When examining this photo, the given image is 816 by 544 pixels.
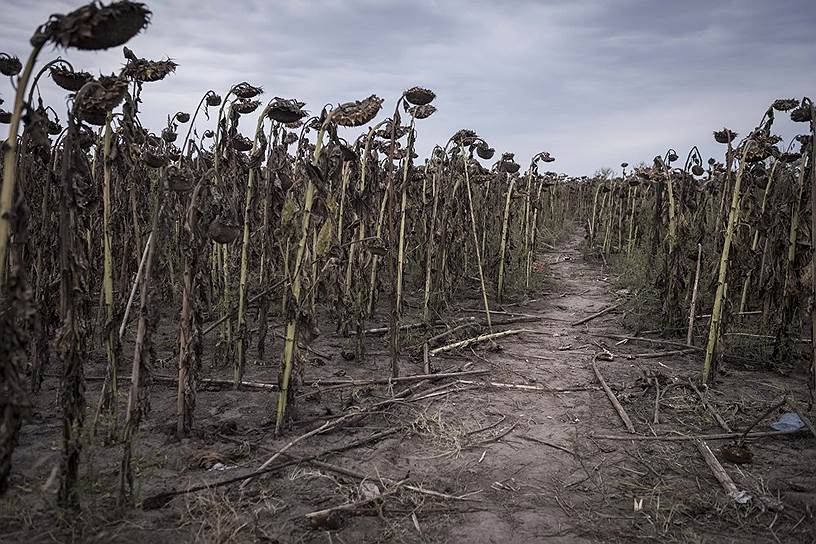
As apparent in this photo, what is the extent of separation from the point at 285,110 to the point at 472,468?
2789mm

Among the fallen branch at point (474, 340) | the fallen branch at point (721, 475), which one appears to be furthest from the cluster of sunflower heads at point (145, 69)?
the fallen branch at point (721, 475)

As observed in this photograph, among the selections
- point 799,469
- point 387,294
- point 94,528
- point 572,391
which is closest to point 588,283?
point 387,294

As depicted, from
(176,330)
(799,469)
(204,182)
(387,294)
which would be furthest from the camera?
(387,294)

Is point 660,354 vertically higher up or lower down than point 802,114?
lower down

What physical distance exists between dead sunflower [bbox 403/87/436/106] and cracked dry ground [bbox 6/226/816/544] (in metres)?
2.63

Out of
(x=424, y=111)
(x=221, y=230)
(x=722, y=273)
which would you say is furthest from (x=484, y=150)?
(x=221, y=230)

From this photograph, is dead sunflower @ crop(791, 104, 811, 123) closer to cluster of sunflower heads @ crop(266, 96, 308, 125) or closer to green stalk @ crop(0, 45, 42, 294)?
cluster of sunflower heads @ crop(266, 96, 308, 125)

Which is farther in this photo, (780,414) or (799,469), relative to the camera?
(780,414)

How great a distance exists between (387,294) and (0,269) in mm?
7025

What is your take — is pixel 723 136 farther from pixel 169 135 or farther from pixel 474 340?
pixel 169 135

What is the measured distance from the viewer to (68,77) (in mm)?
3262

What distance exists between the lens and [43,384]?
182 inches

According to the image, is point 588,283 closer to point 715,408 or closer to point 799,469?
point 715,408

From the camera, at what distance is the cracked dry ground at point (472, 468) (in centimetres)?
284
